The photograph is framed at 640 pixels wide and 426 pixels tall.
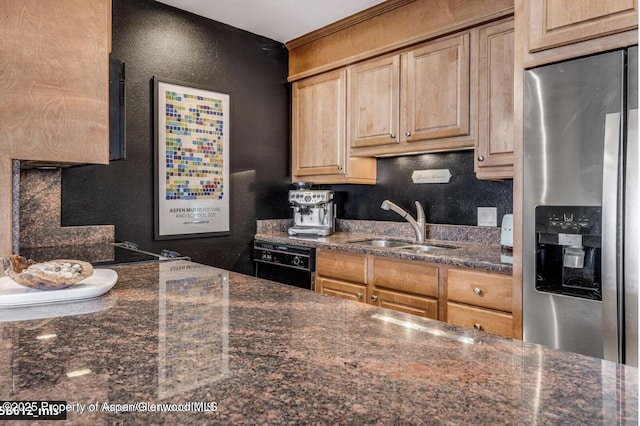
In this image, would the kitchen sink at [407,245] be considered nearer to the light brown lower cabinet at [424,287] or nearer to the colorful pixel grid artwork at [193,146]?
the light brown lower cabinet at [424,287]

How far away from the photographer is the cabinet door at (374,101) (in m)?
2.89

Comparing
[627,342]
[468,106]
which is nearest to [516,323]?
[627,342]

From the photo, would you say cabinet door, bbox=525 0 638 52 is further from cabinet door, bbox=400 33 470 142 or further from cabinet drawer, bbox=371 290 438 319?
cabinet drawer, bbox=371 290 438 319

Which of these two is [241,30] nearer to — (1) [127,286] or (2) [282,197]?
(2) [282,197]

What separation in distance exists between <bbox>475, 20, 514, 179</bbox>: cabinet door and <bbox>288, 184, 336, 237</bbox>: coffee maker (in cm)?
126

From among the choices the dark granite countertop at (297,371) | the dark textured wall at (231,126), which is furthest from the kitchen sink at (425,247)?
the dark granite countertop at (297,371)

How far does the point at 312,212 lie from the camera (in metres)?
3.39

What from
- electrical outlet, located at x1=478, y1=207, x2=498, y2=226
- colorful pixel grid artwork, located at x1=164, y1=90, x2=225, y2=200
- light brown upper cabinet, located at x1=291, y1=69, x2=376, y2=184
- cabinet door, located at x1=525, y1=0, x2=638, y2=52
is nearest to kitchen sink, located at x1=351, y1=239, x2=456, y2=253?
electrical outlet, located at x1=478, y1=207, x2=498, y2=226

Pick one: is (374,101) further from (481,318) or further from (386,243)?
(481,318)

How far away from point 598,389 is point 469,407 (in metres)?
0.20

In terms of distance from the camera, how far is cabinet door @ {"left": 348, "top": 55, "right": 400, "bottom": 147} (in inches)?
114

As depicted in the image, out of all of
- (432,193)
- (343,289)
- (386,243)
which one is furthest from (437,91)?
(343,289)

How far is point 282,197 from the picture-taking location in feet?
12.1

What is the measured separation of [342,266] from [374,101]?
3.87 feet
